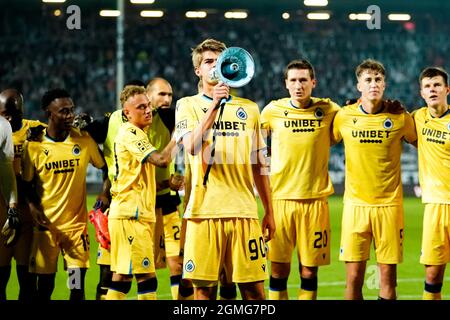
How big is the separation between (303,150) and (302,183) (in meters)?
0.27

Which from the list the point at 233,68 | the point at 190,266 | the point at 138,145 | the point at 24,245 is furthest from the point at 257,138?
the point at 24,245

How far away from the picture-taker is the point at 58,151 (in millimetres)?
7578

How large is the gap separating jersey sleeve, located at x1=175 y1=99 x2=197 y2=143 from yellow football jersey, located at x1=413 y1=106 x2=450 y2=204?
2446 millimetres

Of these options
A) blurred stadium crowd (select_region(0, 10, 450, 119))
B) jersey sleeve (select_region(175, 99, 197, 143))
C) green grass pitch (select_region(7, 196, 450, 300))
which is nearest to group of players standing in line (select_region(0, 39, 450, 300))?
jersey sleeve (select_region(175, 99, 197, 143))

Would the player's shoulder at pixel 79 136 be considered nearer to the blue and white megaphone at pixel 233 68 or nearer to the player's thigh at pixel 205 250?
the player's thigh at pixel 205 250

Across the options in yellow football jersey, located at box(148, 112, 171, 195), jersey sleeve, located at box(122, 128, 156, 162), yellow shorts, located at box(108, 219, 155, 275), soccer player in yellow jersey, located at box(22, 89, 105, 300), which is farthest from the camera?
yellow football jersey, located at box(148, 112, 171, 195)

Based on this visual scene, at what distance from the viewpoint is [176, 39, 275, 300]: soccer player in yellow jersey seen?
19.6ft

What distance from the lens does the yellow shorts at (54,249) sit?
761 centimetres

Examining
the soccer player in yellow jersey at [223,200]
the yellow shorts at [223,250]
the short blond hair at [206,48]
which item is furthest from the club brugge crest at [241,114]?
the yellow shorts at [223,250]

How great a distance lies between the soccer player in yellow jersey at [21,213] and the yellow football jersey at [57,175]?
205 mm

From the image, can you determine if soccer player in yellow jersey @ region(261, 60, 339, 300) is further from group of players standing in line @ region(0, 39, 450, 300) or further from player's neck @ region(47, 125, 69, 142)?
player's neck @ region(47, 125, 69, 142)

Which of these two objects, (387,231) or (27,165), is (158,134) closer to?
(27,165)

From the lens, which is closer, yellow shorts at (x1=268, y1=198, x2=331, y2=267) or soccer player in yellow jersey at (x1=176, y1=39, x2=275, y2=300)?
soccer player in yellow jersey at (x1=176, y1=39, x2=275, y2=300)
